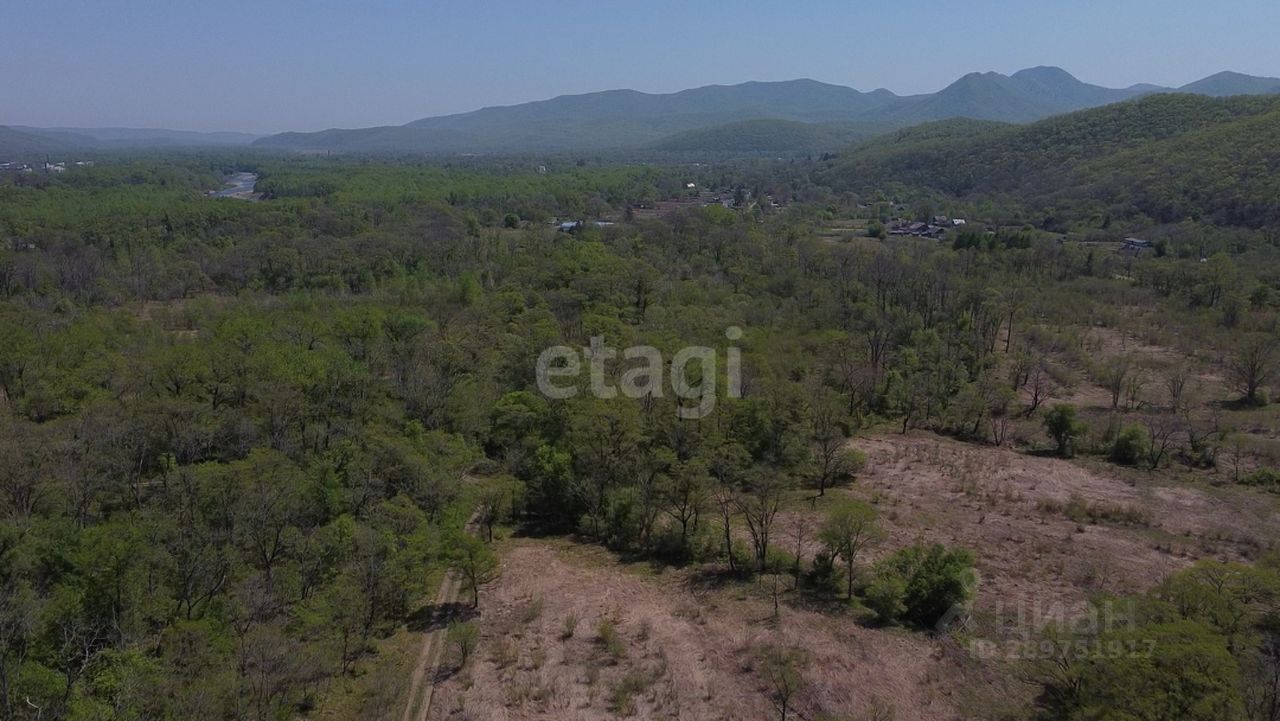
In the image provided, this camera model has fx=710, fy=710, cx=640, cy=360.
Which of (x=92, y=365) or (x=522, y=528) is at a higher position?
(x=92, y=365)

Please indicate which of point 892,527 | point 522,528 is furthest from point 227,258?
point 892,527

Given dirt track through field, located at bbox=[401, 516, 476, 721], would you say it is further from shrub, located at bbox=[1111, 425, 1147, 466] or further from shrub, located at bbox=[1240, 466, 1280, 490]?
shrub, located at bbox=[1240, 466, 1280, 490]

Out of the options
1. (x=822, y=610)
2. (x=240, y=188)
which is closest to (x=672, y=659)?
(x=822, y=610)

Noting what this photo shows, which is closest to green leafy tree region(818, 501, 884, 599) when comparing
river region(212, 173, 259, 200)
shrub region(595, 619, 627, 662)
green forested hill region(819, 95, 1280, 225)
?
shrub region(595, 619, 627, 662)

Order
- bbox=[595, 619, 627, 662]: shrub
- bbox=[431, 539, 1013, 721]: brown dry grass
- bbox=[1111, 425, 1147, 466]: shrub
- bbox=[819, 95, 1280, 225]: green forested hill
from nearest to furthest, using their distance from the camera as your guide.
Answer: bbox=[431, 539, 1013, 721]: brown dry grass < bbox=[595, 619, 627, 662]: shrub < bbox=[1111, 425, 1147, 466]: shrub < bbox=[819, 95, 1280, 225]: green forested hill

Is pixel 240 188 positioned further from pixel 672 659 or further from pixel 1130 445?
pixel 1130 445

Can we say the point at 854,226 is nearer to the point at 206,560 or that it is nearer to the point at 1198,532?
the point at 1198,532

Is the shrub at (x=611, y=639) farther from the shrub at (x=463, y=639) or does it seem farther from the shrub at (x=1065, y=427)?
the shrub at (x=1065, y=427)
